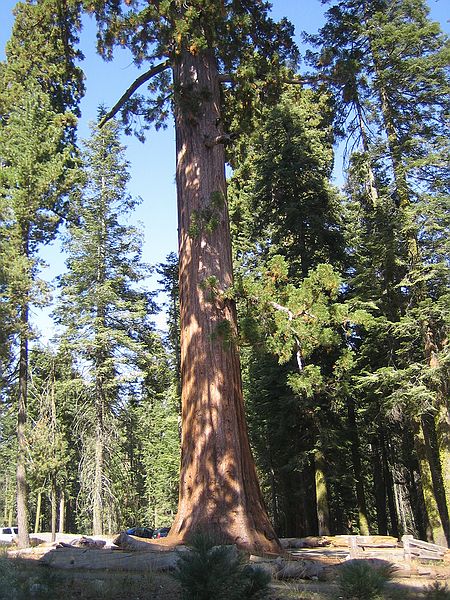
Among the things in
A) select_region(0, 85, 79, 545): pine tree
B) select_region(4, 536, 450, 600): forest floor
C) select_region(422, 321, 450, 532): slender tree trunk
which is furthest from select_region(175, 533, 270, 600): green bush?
select_region(0, 85, 79, 545): pine tree

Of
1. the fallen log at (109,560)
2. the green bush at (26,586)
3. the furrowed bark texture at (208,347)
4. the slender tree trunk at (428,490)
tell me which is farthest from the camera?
the slender tree trunk at (428,490)

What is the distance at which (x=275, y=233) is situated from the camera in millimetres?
18938

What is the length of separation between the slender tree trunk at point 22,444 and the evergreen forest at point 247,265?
2.8 inches

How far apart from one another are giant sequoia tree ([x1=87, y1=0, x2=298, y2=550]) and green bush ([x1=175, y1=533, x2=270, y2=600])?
9.75 ft

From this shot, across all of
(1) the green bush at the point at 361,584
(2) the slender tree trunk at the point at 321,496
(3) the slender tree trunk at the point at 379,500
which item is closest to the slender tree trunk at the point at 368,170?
(2) the slender tree trunk at the point at 321,496

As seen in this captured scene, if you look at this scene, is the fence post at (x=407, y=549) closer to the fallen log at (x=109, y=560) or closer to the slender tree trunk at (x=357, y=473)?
the fallen log at (x=109, y=560)

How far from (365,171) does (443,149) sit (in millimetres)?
2883

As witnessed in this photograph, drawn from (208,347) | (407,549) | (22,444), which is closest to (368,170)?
(208,347)

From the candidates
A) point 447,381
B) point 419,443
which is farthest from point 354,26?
point 419,443

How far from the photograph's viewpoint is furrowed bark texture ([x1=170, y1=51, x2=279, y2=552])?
7.36 meters

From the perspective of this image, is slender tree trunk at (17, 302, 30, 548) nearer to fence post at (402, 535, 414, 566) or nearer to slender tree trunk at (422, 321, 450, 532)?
slender tree trunk at (422, 321, 450, 532)

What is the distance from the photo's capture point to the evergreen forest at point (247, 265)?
8844 millimetres

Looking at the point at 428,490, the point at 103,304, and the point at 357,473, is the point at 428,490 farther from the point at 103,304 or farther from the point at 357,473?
the point at 103,304

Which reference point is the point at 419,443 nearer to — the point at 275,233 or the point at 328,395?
the point at 328,395
